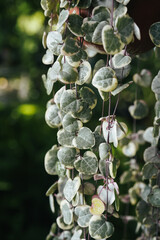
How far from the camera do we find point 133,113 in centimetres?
87

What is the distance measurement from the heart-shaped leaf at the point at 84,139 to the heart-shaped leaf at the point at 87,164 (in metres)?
0.03

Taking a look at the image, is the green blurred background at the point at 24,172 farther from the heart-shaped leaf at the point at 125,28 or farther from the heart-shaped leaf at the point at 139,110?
the heart-shaped leaf at the point at 125,28

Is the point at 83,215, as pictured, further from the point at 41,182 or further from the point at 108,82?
the point at 41,182

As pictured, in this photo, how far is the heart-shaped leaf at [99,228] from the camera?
1.84 feet

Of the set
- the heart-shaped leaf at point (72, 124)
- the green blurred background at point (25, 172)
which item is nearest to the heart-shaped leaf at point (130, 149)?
the heart-shaped leaf at point (72, 124)

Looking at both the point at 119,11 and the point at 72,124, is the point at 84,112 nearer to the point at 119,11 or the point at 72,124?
the point at 72,124

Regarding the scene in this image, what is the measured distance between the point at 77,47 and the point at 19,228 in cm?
147

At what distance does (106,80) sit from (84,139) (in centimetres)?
11

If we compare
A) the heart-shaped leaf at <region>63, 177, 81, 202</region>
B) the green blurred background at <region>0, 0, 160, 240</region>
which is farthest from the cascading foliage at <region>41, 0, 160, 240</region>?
the green blurred background at <region>0, 0, 160, 240</region>

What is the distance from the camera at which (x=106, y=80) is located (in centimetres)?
54

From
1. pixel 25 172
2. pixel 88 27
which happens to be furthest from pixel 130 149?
pixel 25 172

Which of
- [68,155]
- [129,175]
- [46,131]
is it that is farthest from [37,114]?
[68,155]

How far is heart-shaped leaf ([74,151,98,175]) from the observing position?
22.7 inches

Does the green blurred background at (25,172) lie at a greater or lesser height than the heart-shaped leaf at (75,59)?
lesser
